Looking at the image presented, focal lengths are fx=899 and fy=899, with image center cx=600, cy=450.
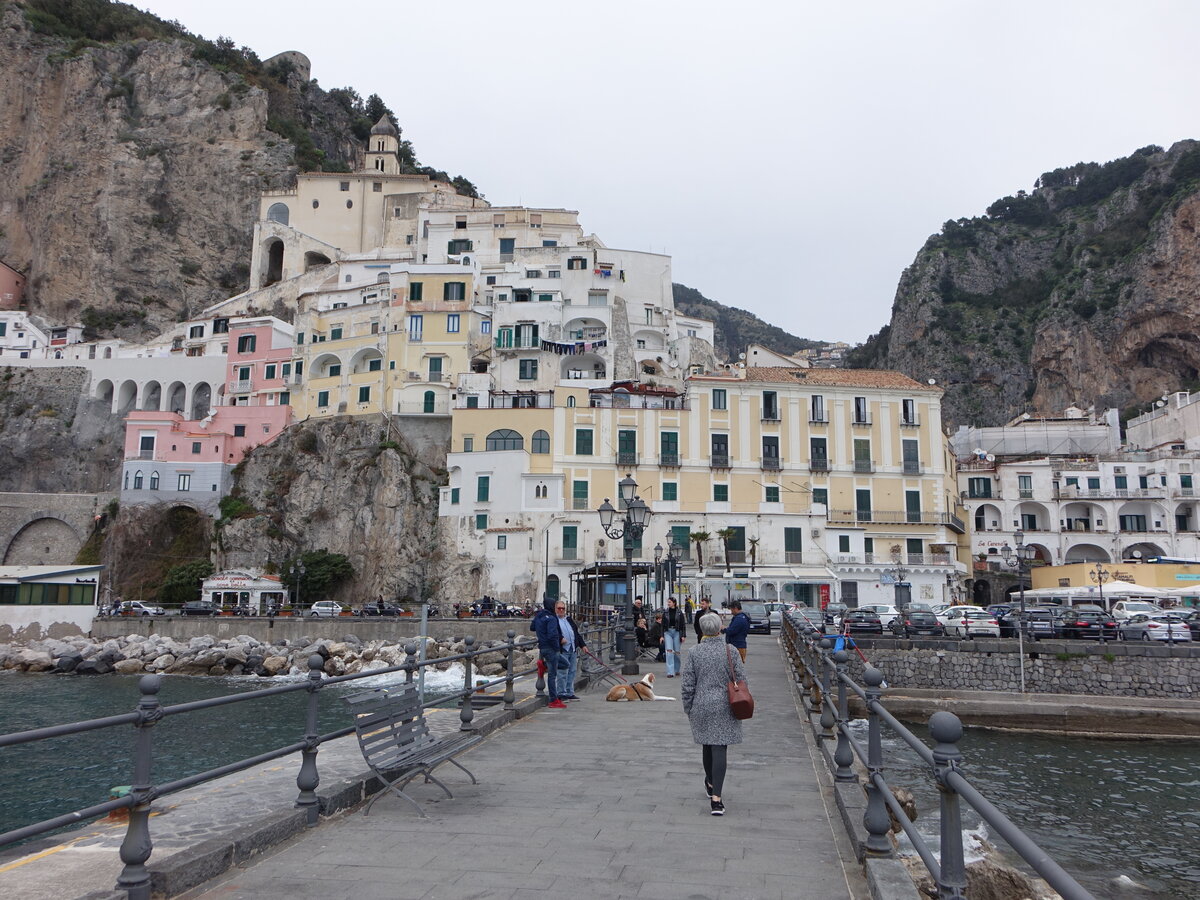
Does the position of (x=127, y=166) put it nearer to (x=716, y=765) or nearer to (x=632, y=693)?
(x=632, y=693)

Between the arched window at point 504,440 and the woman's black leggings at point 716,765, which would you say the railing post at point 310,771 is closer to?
the woman's black leggings at point 716,765

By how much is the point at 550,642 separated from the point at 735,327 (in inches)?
5954

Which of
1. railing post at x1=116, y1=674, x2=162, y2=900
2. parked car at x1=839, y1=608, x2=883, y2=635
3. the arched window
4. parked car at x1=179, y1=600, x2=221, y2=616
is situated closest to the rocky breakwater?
parked car at x1=179, y1=600, x2=221, y2=616

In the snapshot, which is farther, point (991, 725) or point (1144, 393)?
point (1144, 393)

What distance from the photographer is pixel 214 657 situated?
38.4 metres

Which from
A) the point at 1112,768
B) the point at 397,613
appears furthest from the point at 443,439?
the point at 1112,768

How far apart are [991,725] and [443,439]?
35769 mm

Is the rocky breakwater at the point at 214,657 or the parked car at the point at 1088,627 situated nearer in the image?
the parked car at the point at 1088,627

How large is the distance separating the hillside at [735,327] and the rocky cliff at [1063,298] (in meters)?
42.5

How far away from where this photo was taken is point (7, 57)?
80875mm

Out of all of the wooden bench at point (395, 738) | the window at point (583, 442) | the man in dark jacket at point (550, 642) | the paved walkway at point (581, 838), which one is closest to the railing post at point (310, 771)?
the paved walkway at point (581, 838)

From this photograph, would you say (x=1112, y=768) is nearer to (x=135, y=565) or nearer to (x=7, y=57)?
(x=135, y=565)

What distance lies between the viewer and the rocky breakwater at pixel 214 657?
37.8m

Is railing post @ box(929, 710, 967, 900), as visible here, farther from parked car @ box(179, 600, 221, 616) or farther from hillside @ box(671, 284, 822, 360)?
hillside @ box(671, 284, 822, 360)
